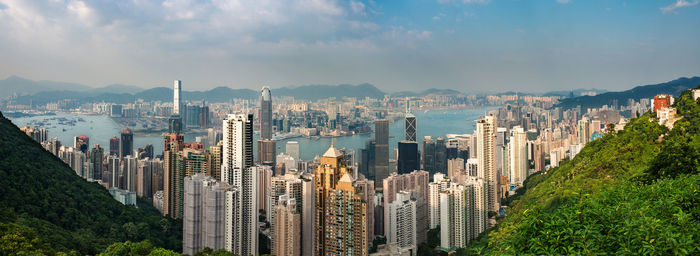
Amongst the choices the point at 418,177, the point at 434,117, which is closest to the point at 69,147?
the point at 418,177

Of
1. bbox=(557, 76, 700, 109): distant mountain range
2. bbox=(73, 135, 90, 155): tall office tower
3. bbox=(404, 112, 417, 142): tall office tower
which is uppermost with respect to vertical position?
bbox=(557, 76, 700, 109): distant mountain range

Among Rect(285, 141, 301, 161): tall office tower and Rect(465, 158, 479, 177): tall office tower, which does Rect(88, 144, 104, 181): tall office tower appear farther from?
Rect(465, 158, 479, 177): tall office tower

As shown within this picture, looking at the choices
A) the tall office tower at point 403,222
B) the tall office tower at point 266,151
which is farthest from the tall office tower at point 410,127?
the tall office tower at point 403,222

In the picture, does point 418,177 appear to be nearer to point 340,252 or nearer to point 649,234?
point 340,252

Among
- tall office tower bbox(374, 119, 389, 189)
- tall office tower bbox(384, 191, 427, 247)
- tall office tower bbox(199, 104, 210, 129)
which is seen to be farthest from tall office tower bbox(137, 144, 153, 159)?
Result: tall office tower bbox(384, 191, 427, 247)

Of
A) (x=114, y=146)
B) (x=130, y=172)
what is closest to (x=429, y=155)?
(x=130, y=172)

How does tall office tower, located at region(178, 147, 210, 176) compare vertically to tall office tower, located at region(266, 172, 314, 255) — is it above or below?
above

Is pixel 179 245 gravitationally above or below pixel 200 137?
below

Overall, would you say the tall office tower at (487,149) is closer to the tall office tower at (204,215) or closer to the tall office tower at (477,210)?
the tall office tower at (477,210)
